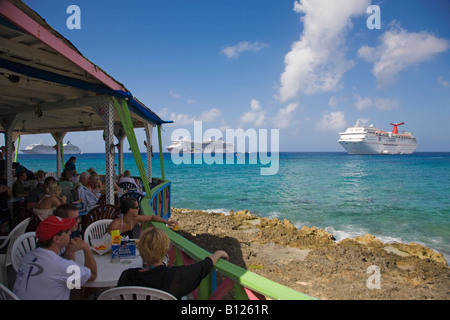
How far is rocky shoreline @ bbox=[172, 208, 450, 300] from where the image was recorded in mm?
5586

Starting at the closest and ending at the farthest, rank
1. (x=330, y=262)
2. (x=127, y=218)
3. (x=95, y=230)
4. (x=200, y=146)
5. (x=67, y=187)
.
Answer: (x=127, y=218), (x=95, y=230), (x=67, y=187), (x=330, y=262), (x=200, y=146)

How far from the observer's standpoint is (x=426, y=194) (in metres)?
21.7

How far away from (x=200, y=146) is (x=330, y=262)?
100 m

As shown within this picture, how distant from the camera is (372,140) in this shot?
81.8m

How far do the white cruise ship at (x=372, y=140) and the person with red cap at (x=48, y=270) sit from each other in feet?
290

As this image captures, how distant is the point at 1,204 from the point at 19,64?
11.5 ft

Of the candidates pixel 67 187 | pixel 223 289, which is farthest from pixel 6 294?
pixel 67 187

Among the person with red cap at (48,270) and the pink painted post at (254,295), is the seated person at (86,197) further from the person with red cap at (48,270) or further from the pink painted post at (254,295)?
the pink painted post at (254,295)

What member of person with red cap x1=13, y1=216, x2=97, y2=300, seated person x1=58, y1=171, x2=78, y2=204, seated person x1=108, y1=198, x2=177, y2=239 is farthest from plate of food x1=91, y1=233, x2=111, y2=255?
seated person x1=58, y1=171, x2=78, y2=204

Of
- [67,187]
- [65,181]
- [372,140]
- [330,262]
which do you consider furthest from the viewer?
[372,140]

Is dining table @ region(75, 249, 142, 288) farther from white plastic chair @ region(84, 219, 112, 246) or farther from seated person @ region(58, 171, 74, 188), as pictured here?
seated person @ region(58, 171, 74, 188)

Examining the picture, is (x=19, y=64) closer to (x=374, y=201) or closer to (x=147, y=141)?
(x=147, y=141)

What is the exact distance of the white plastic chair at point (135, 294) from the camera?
1583 mm

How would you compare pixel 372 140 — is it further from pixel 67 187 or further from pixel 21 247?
pixel 21 247
